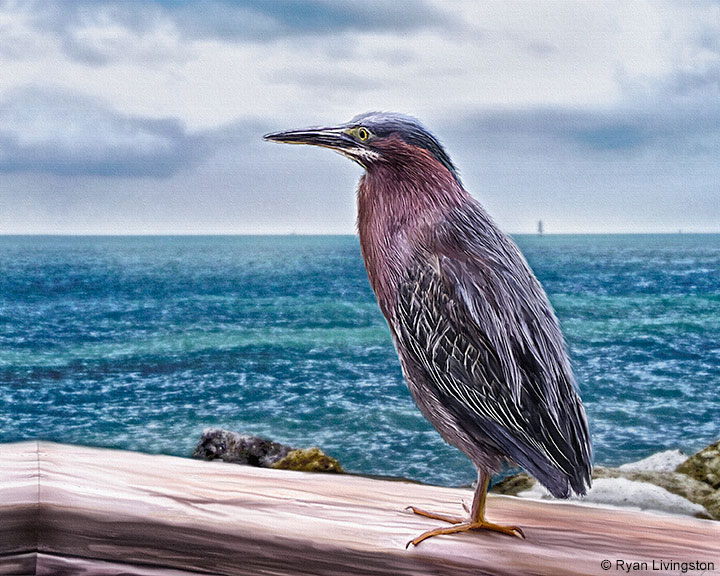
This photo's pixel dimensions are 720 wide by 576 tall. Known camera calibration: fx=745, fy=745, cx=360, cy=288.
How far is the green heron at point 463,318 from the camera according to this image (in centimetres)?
145

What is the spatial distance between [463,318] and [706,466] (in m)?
2.88

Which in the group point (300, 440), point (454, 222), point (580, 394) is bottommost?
point (300, 440)

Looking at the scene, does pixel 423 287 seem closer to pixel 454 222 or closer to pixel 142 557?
pixel 454 222

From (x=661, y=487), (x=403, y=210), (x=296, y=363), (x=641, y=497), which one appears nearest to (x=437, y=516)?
(x=403, y=210)

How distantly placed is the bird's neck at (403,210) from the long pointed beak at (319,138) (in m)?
0.08

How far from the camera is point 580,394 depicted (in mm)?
1530

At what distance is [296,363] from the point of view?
1045cm

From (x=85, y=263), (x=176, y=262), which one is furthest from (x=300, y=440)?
(x=176, y=262)

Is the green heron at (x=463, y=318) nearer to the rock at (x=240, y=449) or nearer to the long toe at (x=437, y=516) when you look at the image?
the long toe at (x=437, y=516)

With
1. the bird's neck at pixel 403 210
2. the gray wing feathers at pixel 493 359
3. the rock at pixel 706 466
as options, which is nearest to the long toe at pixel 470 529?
the gray wing feathers at pixel 493 359

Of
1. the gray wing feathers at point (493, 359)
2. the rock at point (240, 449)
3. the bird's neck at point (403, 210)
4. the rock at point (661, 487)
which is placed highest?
the bird's neck at point (403, 210)

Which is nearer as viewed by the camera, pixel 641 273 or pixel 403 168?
pixel 403 168

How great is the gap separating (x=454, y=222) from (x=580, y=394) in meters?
0.44

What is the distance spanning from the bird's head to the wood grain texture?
0.71 meters
